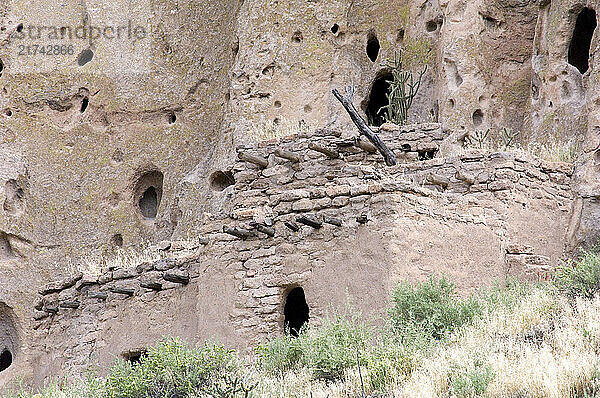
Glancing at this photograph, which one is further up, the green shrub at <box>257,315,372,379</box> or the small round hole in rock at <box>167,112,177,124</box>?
the small round hole in rock at <box>167,112,177,124</box>

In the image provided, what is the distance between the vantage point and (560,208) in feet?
48.8

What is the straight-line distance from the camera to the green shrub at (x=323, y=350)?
9734 millimetres

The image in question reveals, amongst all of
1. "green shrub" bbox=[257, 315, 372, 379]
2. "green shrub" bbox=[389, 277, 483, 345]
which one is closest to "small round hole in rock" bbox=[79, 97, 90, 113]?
"green shrub" bbox=[257, 315, 372, 379]

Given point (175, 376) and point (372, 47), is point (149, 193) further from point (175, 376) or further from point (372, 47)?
point (175, 376)

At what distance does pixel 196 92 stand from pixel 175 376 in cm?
1686

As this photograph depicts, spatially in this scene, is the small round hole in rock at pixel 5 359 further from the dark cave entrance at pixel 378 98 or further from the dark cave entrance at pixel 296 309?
the dark cave entrance at pixel 296 309

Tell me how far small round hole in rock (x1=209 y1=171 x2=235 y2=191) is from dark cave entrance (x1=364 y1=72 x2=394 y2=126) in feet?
12.4

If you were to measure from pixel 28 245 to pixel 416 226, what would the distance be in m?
15.4

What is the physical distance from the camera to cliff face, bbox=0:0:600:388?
20.0 meters

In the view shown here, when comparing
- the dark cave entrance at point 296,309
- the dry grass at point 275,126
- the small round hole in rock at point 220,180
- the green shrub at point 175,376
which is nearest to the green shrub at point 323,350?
the green shrub at point 175,376

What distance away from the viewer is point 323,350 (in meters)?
9.98

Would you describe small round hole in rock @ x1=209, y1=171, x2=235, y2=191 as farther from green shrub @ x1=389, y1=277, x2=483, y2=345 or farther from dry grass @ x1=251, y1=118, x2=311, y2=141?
green shrub @ x1=389, y1=277, x2=483, y2=345

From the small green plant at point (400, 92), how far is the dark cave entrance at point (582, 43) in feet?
10.8

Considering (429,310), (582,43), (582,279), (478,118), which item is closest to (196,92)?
(478,118)
